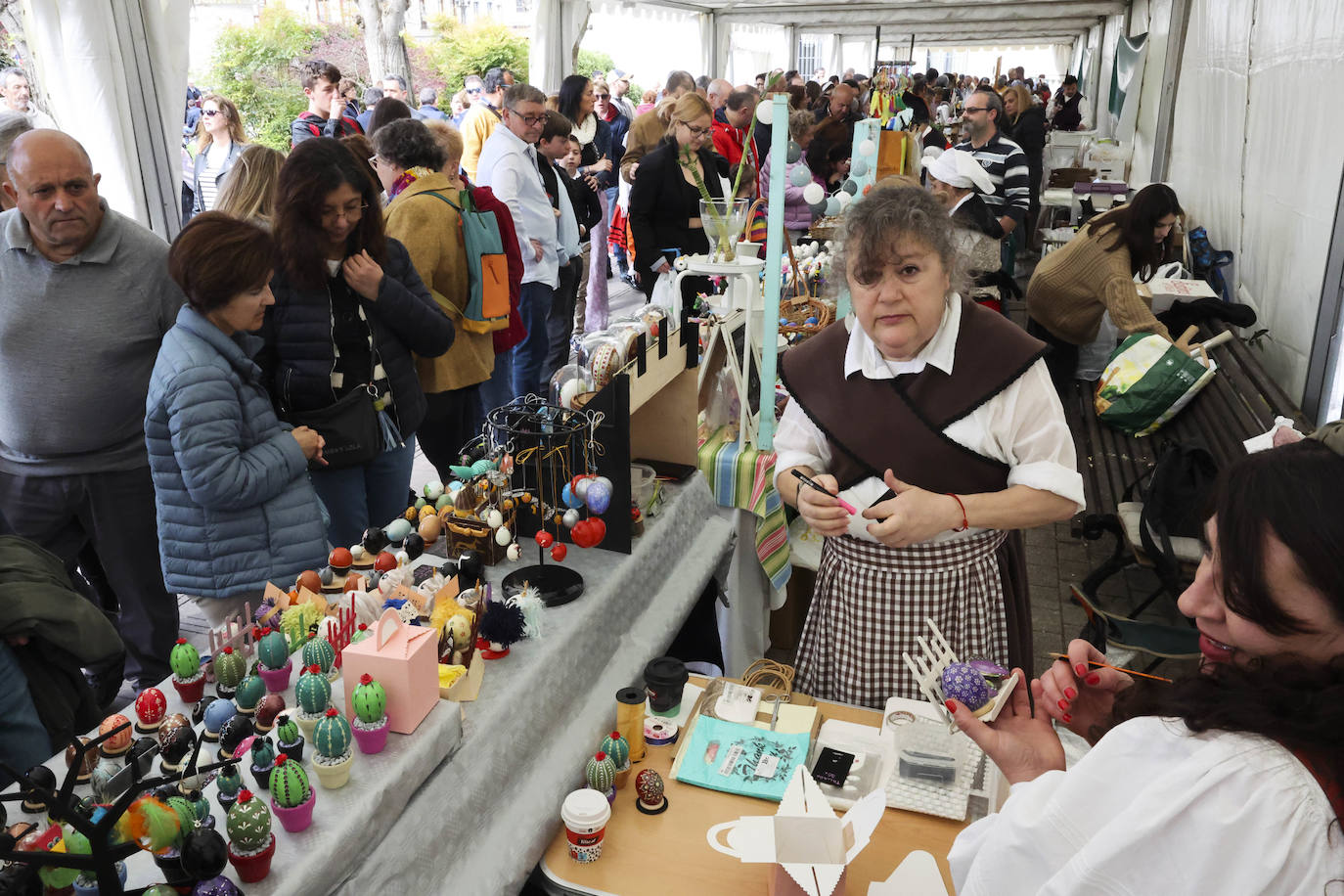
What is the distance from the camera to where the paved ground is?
341cm

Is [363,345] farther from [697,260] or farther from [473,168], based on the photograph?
[473,168]

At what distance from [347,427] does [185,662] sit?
1.06 metres

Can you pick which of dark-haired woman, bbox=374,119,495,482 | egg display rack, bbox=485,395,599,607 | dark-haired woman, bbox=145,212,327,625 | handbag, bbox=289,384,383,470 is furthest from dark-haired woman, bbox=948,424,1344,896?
dark-haired woman, bbox=374,119,495,482

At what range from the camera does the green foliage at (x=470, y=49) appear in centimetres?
1664

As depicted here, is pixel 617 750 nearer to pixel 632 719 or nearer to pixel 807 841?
pixel 632 719

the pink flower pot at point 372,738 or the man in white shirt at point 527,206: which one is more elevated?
the man in white shirt at point 527,206

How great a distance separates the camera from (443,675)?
1490 millimetres

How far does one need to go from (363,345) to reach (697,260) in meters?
0.98

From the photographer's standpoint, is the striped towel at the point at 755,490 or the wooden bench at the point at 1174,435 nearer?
the striped towel at the point at 755,490

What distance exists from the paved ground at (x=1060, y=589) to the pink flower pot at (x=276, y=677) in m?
1.87

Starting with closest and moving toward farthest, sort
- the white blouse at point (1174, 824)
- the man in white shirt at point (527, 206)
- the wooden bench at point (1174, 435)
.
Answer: the white blouse at point (1174, 824) → the wooden bench at point (1174, 435) → the man in white shirt at point (527, 206)

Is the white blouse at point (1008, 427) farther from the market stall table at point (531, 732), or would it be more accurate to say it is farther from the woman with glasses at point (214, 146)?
the woman with glasses at point (214, 146)

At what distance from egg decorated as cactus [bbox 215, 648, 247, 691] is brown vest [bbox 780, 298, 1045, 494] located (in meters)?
1.15

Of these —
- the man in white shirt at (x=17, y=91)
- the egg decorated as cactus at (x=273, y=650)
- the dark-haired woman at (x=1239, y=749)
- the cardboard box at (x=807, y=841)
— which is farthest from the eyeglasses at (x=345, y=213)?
the man in white shirt at (x=17, y=91)
